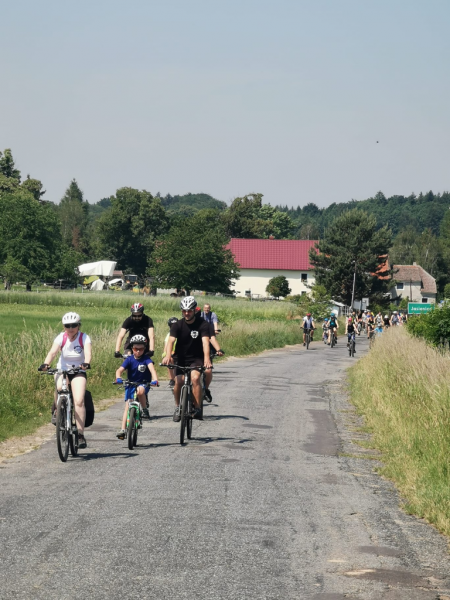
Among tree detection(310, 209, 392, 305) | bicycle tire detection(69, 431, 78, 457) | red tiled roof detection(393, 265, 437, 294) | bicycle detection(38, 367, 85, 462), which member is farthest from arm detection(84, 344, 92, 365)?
red tiled roof detection(393, 265, 437, 294)

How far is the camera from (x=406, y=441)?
12656 mm

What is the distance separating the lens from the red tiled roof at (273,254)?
389 ft

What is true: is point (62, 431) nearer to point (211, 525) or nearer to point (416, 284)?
point (211, 525)

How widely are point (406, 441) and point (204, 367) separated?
2.98m

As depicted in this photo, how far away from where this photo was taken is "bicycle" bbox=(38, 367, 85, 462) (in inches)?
430

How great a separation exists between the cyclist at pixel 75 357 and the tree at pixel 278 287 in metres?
98.6

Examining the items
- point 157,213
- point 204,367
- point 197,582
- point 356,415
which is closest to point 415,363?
point 356,415

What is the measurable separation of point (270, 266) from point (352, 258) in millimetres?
22930

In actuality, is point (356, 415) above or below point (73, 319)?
below

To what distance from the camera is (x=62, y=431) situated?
436 inches

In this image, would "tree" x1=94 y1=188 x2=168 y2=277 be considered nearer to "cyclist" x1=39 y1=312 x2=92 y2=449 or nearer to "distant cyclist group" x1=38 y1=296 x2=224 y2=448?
"distant cyclist group" x1=38 y1=296 x2=224 y2=448

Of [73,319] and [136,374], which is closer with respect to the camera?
[73,319]

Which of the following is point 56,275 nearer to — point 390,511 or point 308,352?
point 308,352

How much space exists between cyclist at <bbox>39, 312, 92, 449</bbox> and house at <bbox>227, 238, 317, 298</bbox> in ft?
347
